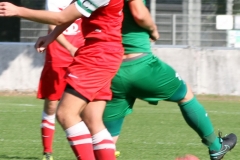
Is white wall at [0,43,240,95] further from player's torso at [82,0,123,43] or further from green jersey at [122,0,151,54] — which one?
player's torso at [82,0,123,43]

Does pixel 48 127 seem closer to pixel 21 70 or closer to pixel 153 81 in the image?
pixel 153 81

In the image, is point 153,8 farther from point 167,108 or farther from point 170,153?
point 170,153

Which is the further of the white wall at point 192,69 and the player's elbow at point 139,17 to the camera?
the white wall at point 192,69

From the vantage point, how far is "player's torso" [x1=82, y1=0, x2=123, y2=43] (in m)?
4.94

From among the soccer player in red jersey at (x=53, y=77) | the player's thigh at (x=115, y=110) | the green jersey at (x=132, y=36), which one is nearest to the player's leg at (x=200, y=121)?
the player's thigh at (x=115, y=110)

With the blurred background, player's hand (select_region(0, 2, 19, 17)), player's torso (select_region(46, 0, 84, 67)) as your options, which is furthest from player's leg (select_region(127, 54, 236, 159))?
the blurred background

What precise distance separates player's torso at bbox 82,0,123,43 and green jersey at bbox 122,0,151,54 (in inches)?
11.6

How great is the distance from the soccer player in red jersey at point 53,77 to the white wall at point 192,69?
Result: 26.5 feet

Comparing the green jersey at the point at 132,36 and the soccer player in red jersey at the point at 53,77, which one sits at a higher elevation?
the green jersey at the point at 132,36

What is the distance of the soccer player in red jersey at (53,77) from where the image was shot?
→ 7074 mm

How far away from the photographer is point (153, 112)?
1200 centimetres

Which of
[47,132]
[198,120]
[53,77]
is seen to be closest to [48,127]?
[47,132]

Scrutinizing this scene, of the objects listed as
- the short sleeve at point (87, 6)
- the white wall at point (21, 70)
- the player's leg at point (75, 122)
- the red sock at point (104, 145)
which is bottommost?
the white wall at point (21, 70)

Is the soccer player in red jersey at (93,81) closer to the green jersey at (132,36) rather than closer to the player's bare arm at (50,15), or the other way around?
the player's bare arm at (50,15)
